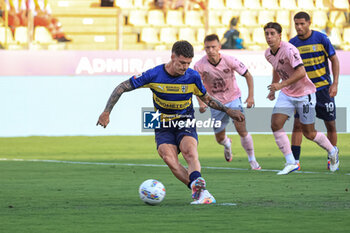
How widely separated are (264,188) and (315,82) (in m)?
3.03

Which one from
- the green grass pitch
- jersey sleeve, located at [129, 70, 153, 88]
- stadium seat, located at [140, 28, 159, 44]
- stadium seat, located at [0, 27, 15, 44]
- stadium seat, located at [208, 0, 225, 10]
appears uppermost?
stadium seat, located at [208, 0, 225, 10]

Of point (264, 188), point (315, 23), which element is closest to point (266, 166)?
point (264, 188)

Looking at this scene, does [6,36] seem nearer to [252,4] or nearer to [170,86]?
[252,4]

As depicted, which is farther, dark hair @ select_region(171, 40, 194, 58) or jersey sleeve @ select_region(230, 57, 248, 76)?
jersey sleeve @ select_region(230, 57, 248, 76)

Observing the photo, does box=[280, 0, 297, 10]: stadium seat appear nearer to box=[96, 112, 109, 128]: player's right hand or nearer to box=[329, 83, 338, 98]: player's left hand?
box=[329, 83, 338, 98]: player's left hand

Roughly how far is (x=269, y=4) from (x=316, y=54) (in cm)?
1244

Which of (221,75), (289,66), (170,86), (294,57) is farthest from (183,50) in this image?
(221,75)

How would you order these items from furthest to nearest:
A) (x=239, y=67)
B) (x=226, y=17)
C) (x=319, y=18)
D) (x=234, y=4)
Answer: (x=234, y=4) < (x=319, y=18) < (x=226, y=17) < (x=239, y=67)

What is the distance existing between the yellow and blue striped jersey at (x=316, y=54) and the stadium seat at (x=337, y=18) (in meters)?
10.9

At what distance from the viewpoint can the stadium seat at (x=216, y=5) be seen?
2388 centimetres

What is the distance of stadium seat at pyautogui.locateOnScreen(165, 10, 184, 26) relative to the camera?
23.8 metres

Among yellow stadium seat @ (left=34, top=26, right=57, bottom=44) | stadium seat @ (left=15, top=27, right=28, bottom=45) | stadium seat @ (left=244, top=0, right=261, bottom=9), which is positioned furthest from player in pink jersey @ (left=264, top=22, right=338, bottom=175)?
stadium seat @ (left=244, top=0, right=261, bottom=9)

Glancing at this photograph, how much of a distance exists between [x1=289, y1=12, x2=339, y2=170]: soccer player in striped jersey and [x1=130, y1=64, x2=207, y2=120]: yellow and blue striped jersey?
358 centimetres

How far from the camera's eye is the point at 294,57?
11195mm
